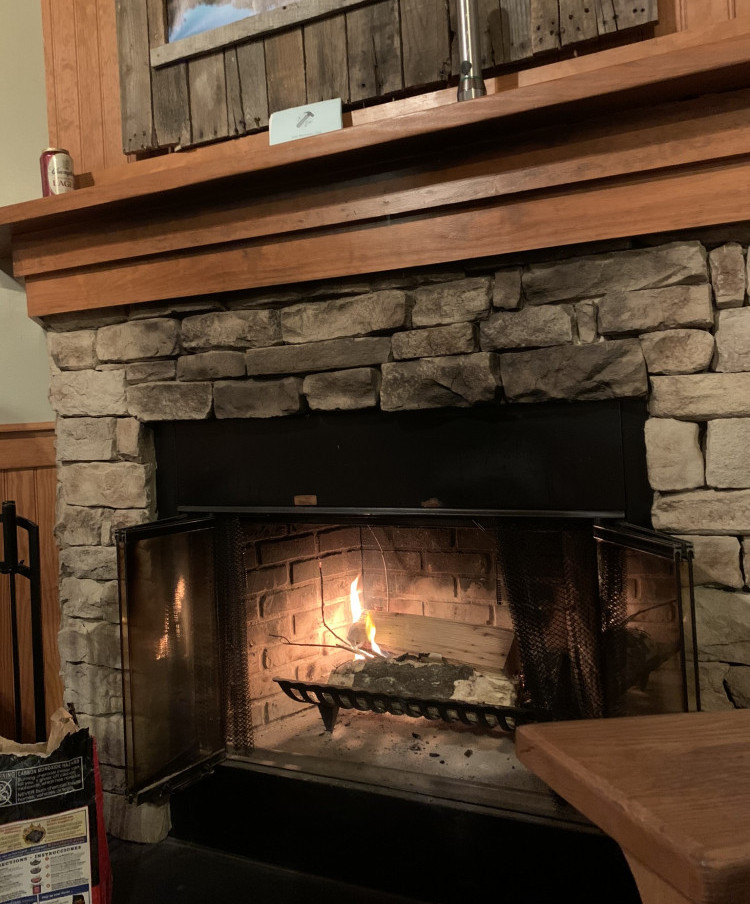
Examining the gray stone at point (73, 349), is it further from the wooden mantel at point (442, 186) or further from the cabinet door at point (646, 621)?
the cabinet door at point (646, 621)

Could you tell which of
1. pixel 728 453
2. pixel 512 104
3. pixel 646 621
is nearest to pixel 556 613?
pixel 646 621

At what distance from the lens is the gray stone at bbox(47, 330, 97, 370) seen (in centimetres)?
207

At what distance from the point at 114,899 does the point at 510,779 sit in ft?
3.31

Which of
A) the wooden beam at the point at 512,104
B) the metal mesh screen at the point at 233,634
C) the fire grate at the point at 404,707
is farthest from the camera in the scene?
the metal mesh screen at the point at 233,634

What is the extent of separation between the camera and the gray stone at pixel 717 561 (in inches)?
55.1

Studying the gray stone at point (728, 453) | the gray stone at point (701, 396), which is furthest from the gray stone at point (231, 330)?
the gray stone at point (728, 453)

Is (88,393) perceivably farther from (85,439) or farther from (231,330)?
(231,330)

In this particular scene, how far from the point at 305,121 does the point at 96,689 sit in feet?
5.40

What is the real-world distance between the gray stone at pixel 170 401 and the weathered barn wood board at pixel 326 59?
2.56 ft

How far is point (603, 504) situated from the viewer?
1.54 m

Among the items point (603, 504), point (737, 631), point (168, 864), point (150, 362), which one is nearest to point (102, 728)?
point (168, 864)

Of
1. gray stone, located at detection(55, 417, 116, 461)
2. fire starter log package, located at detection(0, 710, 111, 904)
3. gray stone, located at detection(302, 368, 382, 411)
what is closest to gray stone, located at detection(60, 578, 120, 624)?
gray stone, located at detection(55, 417, 116, 461)

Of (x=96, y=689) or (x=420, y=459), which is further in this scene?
(x=96, y=689)

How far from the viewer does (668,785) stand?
21.6 inches
